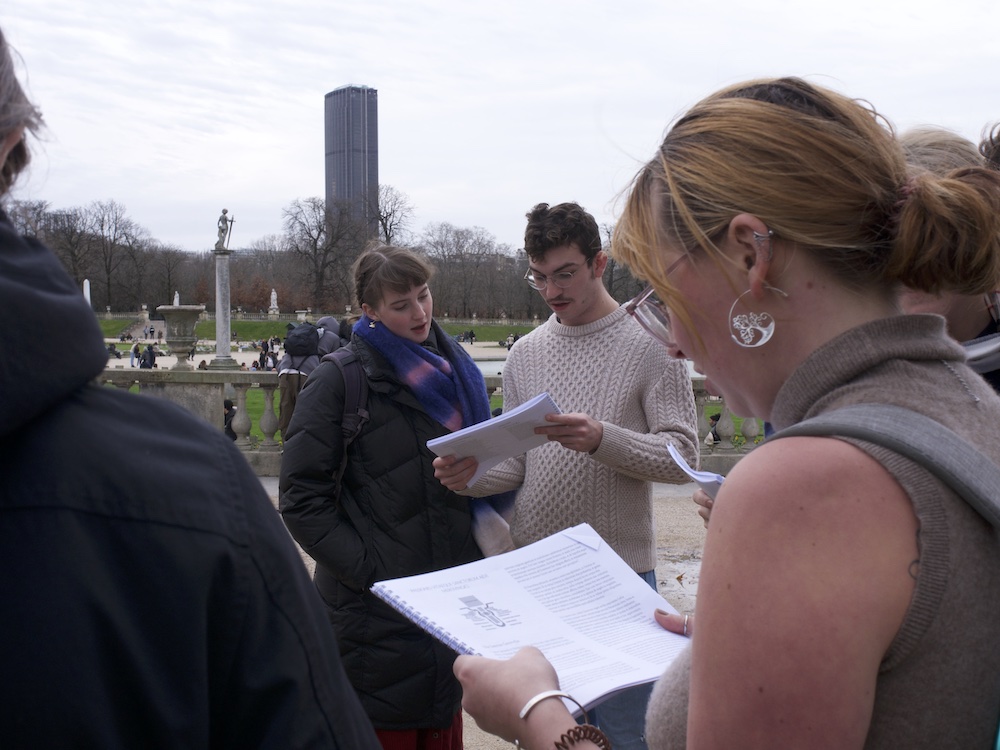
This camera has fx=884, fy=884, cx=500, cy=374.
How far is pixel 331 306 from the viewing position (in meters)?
68.8

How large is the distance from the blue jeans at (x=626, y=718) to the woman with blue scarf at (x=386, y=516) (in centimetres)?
55

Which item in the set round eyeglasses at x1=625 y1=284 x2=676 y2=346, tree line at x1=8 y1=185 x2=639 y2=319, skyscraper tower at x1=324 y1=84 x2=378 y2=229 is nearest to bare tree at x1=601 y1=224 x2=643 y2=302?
round eyeglasses at x1=625 y1=284 x2=676 y2=346

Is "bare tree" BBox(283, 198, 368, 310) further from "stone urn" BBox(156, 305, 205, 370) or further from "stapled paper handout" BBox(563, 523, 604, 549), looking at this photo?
"stapled paper handout" BBox(563, 523, 604, 549)

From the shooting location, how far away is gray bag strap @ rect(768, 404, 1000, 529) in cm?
110

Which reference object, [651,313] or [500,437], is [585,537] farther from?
[651,313]

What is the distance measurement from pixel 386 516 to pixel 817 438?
2383mm

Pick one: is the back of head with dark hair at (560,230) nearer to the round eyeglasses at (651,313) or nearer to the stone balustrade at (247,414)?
the round eyeglasses at (651,313)

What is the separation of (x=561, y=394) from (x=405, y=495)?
0.73 metres

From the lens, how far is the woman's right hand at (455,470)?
9.98ft

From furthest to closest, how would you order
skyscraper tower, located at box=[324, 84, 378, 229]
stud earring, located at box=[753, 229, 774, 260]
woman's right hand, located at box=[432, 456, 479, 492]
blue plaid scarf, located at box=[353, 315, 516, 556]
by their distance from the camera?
1. skyscraper tower, located at box=[324, 84, 378, 229]
2. blue plaid scarf, located at box=[353, 315, 516, 556]
3. woman's right hand, located at box=[432, 456, 479, 492]
4. stud earring, located at box=[753, 229, 774, 260]

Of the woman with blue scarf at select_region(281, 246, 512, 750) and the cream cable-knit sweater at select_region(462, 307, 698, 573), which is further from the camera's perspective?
the cream cable-knit sweater at select_region(462, 307, 698, 573)

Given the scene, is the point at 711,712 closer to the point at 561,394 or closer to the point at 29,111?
the point at 29,111

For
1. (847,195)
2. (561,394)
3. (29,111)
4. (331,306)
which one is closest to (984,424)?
(847,195)

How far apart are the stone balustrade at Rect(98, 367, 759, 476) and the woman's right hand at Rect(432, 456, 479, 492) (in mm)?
6122
